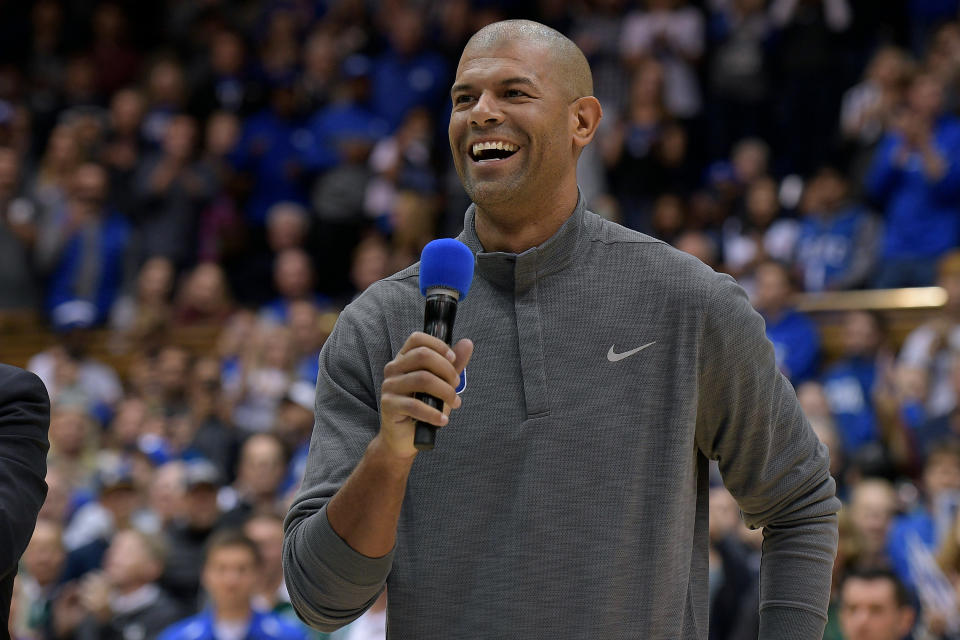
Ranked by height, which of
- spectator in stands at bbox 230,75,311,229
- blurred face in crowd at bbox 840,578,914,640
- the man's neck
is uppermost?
spectator in stands at bbox 230,75,311,229

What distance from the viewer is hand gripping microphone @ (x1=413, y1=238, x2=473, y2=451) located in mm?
2055

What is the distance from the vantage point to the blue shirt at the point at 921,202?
8.62 meters

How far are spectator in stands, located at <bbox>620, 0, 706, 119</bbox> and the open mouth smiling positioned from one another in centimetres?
844

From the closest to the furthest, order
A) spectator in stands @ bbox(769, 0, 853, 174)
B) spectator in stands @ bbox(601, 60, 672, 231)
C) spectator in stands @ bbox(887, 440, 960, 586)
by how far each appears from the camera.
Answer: spectator in stands @ bbox(887, 440, 960, 586)
spectator in stands @ bbox(601, 60, 672, 231)
spectator in stands @ bbox(769, 0, 853, 174)

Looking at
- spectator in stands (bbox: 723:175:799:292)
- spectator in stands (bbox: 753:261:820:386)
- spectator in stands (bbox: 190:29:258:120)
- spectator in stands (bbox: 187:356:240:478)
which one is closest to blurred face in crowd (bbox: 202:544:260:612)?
spectator in stands (bbox: 187:356:240:478)

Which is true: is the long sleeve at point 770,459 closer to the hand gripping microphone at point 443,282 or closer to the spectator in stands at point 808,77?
the hand gripping microphone at point 443,282

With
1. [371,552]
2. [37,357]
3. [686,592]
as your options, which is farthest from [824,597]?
[37,357]

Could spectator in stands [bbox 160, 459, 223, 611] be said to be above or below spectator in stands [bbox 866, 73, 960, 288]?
below

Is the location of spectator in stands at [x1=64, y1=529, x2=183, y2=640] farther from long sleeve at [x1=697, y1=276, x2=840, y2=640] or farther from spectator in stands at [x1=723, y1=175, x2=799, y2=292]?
long sleeve at [x1=697, y1=276, x2=840, y2=640]

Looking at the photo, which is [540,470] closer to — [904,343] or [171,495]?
[171,495]

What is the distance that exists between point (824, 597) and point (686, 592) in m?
0.26

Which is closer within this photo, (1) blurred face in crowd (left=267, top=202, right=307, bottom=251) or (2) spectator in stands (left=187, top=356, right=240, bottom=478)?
(2) spectator in stands (left=187, top=356, right=240, bottom=478)

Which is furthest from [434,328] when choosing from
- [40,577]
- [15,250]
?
[15,250]

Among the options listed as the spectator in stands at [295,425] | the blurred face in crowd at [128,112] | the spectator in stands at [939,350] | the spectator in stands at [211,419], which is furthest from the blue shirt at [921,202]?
the blurred face in crowd at [128,112]
